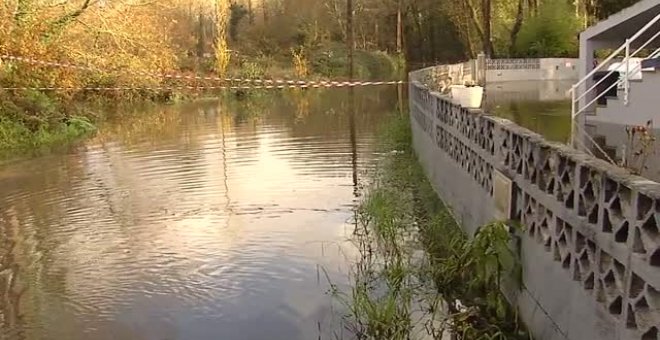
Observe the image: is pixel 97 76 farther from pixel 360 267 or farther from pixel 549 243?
pixel 549 243

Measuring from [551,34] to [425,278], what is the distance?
3479 cm

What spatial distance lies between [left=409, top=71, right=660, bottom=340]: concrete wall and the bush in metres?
33.5

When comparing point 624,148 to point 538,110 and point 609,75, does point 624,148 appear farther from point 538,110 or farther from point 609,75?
point 538,110

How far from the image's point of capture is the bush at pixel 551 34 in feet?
125

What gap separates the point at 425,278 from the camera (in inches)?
260

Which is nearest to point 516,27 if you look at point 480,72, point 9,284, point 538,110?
point 480,72

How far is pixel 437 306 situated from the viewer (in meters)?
6.00

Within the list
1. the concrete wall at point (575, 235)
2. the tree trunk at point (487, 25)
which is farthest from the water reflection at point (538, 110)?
the tree trunk at point (487, 25)

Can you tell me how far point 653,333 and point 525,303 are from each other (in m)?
1.98

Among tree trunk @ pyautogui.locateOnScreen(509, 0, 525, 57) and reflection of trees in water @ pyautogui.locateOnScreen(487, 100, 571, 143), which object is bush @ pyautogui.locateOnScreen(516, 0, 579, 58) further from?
reflection of trees in water @ pyautogui.locateOnScreen(487, 100, 571, 143)

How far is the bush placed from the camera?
3809 cm

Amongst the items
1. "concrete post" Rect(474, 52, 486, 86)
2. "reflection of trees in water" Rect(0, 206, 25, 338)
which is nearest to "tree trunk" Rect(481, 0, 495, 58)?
"concrete post" Rect(474, 52, 486, 86)

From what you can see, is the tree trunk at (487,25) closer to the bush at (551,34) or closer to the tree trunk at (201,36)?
the bush at (551,34)

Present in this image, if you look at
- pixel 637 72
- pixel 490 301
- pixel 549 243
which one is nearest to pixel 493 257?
pixel 490 301
